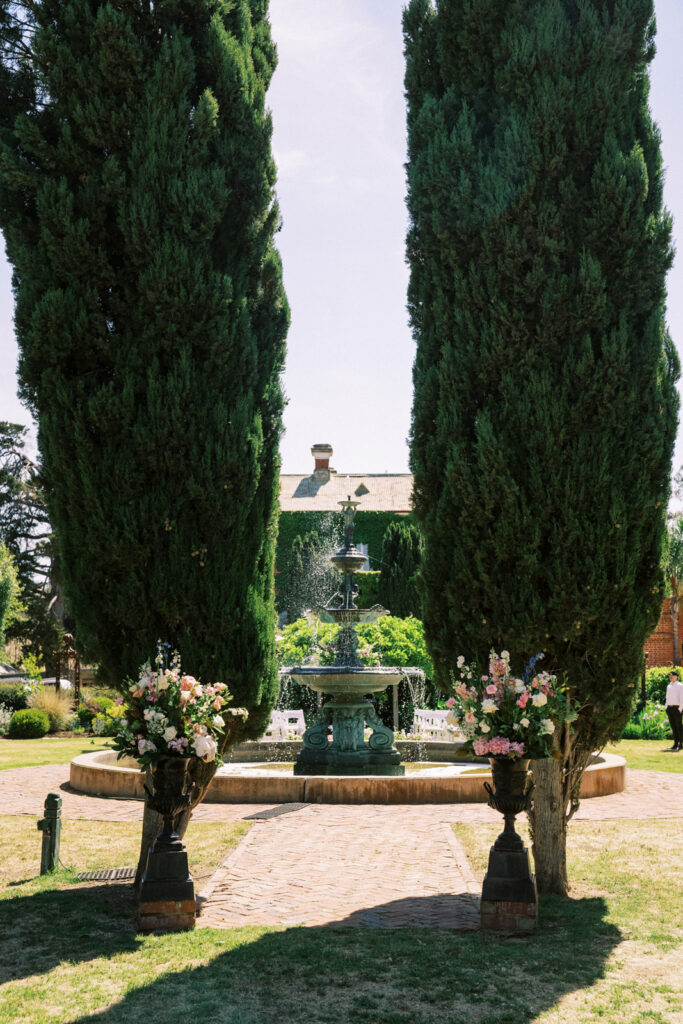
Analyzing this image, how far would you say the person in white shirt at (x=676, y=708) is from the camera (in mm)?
18609

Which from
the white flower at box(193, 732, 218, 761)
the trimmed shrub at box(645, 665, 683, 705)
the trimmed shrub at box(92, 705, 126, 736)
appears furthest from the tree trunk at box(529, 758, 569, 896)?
the trimmed shrub at box(645, 665, 683, 705)

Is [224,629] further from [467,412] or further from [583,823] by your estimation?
[583,823]

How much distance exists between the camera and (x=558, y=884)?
22.8 feet

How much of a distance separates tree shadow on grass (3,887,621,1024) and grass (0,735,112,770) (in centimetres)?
1089

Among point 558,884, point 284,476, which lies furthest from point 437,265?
point 284,476

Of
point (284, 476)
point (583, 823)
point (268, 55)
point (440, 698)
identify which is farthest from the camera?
point (284, 476)

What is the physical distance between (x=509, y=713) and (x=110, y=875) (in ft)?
13.1

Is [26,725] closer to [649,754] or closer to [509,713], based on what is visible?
[649,754]

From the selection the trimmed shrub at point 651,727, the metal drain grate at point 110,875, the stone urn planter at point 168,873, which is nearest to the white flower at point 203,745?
the stone urn planter at point 168,873

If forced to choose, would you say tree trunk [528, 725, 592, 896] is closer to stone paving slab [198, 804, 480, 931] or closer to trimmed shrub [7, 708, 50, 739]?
stone paving slab [198, 804, 480, 931]

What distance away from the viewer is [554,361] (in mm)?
6875

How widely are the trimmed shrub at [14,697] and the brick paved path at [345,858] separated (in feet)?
43.1

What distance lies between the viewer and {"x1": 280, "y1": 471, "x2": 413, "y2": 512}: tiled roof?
117 ft

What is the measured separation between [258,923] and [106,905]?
52.7 inches
